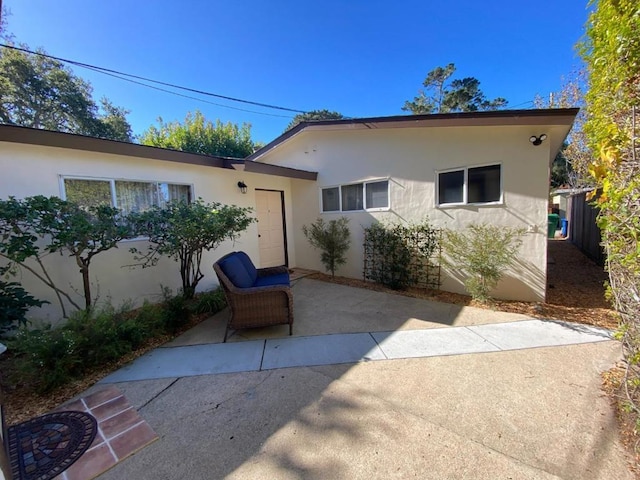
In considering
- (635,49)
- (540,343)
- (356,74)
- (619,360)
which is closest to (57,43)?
(356,74)

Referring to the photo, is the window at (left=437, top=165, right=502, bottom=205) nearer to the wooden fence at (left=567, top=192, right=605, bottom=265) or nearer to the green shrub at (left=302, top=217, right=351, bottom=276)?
the green shrub at (left=302, top=217, right=351, bottom=276)

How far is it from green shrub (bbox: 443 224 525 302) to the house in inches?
7.6

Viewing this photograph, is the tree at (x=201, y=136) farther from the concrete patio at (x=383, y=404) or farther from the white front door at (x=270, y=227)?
the concrete patio at (x=383, y=404)

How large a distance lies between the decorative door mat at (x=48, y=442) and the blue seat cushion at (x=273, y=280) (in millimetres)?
2632

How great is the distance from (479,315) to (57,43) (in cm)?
1144

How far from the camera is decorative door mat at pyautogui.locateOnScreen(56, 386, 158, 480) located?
5.98 ft

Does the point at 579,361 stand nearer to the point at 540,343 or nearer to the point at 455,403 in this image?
the point at 540,343

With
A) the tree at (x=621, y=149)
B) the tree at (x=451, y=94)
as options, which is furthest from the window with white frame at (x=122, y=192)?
the tree at (x=451, y=94)

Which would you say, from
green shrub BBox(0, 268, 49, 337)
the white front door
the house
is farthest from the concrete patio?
the white front door

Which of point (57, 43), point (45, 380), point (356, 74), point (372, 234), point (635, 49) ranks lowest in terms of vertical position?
point (45, 380)

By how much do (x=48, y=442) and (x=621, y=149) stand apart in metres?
4.93

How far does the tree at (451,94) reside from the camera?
2023cm

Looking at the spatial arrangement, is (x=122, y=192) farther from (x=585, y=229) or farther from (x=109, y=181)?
(x=585, y=229)

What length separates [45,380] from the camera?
2.59m
